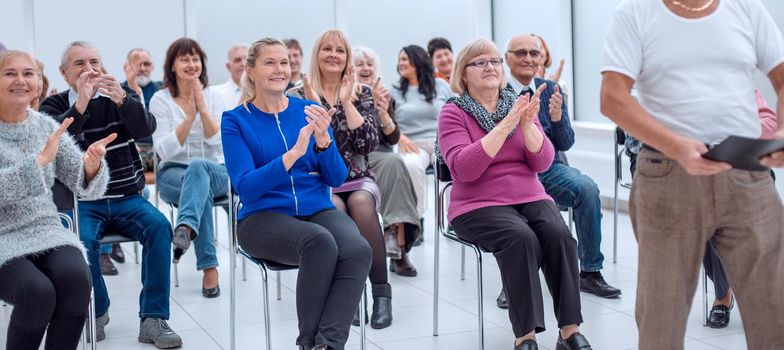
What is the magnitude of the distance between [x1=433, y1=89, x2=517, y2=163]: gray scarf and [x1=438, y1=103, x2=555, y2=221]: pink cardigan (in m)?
0.02

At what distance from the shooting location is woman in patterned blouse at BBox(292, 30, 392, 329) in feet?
12.3

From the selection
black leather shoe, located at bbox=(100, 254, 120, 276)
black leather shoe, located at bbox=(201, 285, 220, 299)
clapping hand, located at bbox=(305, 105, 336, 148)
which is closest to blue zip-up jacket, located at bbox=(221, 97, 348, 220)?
clapping hand, located at bbox=(305, 105, 336, 148)

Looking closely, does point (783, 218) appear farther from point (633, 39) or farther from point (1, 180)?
point (1, 180)

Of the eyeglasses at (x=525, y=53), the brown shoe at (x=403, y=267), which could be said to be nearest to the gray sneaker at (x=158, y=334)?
the brown shoe at (x=403, y=267)

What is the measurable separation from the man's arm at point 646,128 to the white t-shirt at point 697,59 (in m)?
0.04

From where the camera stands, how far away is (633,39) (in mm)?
2152

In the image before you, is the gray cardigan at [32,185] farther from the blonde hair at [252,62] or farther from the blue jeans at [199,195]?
the blue jeans at [199,195]

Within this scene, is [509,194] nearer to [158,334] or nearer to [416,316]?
[416,316]

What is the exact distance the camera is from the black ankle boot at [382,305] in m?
3.72

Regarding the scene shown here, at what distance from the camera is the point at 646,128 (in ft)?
6.88

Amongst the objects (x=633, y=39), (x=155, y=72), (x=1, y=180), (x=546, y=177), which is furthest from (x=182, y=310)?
(x=155, y=72)

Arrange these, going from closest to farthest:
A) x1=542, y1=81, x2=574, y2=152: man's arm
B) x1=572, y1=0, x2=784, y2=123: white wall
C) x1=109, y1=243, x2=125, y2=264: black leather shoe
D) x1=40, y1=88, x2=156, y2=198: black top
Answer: x1=40, y1=88, x2=156, y2=198: black top → x1=542, y1=81, x2=574, y2=152: man's arm → x1=109, y1=243, x2=125, y2=264: black leather shoe → x1=572, y1=0, x2=784, y2=123: white wall

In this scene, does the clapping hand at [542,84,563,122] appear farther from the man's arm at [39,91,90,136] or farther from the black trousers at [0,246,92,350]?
the black trousers at [0,246,92,350]

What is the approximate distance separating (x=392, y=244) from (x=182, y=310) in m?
1.10
